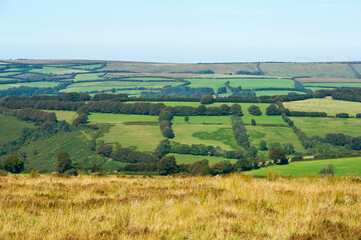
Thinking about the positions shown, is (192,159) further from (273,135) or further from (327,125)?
(327,125)

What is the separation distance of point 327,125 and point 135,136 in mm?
92131

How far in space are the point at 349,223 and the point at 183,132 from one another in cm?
15627

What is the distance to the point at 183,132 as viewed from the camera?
165 metres

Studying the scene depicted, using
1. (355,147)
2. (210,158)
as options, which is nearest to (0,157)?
(210,158)

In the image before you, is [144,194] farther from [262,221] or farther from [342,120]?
[342,120]

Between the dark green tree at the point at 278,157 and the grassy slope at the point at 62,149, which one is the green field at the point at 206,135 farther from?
the dark green tree at the point at 278,157

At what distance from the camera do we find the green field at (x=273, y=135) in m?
150

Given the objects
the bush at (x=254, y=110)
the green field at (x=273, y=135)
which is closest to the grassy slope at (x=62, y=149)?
the green field at (x=273, y=135)

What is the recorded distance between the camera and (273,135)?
157000mm

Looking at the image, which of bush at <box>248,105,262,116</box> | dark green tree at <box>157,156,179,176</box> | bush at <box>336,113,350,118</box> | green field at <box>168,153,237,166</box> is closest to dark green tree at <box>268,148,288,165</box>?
dark green tree at <box>157,156,179,176</box>

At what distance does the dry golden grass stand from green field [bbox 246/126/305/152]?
138982mm

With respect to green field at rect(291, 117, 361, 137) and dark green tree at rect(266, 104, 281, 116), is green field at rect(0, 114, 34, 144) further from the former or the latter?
green field at rect(291, 117, 361, 137)

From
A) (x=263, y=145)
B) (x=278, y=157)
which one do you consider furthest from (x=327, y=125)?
(x=278, y=157)

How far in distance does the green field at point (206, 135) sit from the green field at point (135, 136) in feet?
30.8
